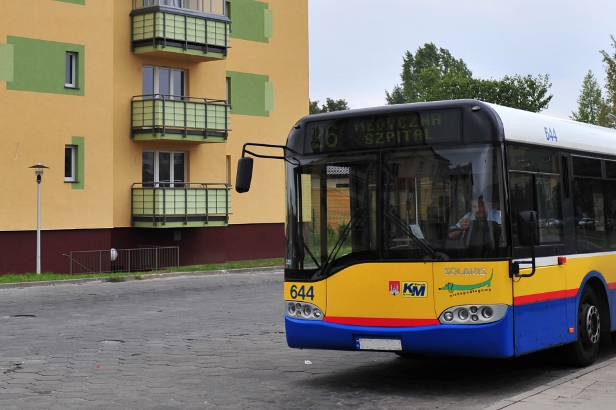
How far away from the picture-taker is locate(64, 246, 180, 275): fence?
3312 cm

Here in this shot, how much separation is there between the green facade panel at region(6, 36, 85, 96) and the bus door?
79.1 ft

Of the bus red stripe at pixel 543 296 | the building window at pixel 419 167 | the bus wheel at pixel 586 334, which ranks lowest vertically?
the bus wheel at pixel 586 334

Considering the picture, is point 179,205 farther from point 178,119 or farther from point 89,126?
point 89,126

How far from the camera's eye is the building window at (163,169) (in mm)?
35688

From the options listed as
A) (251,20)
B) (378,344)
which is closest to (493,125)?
(378,344)

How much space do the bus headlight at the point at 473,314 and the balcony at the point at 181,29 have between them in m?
26.7

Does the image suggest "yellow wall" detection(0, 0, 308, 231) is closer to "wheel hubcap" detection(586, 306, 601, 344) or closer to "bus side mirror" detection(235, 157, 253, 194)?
"bus side mirror" detection(235, 157, 253, 194)

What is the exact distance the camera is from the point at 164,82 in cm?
3650

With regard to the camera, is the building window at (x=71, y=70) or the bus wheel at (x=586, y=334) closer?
the bus wheel at (x=586, y=334)

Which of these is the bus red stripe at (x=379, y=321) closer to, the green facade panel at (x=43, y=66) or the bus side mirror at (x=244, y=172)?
the bus side mirror at (x=244, y=172)

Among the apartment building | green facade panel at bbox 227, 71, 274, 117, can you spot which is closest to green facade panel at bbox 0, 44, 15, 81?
the apartment building

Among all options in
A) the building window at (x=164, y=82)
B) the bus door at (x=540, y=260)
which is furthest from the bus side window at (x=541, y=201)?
the building window at (x=164, y=82)

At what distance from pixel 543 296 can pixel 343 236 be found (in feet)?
6.96

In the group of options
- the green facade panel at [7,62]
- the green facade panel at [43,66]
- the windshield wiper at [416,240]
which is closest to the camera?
the windshield wiper at [416,240]
